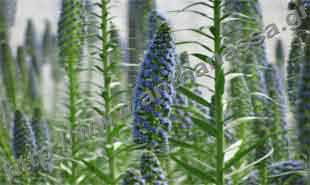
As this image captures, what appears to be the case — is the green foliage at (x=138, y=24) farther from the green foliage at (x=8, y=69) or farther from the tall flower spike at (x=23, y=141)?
the green foliage at (x=8, y=69)

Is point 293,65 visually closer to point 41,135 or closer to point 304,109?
point 304,109

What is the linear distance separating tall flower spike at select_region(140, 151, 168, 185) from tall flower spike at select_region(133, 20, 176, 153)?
0.07 metres

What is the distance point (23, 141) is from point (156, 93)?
50 cm

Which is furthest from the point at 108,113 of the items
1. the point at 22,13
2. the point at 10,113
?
the point at 22,13

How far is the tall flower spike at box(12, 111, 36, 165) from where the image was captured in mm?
1604

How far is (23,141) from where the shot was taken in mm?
1612

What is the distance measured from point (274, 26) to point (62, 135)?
2.89 ft

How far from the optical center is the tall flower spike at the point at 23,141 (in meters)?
1.60

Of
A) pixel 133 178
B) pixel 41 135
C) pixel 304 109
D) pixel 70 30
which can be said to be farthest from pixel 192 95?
pixel 41 135

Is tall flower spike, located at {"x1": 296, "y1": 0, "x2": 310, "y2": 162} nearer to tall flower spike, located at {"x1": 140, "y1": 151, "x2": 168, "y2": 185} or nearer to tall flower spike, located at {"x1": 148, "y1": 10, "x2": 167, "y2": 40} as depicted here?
tall flower spike, located at {"x1": 140, "y1": 151, "x2": 168, "y2": 185}

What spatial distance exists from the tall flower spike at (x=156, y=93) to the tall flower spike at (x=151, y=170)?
68mm

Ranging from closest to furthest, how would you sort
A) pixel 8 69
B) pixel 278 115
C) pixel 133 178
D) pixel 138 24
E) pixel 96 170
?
pixel 133 178, pixel 96 170, pixel 278 115, pixel 138 24, pixel 8 69

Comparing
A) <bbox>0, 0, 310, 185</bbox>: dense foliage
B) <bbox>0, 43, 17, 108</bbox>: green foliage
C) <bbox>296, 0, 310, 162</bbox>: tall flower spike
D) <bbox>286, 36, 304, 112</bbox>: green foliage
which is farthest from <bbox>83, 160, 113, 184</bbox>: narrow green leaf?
<bbox>0, 43, 17, 108</bbox>: green foliage

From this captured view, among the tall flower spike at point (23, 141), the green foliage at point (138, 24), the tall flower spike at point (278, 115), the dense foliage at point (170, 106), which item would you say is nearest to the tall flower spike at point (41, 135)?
the dense foliage at point (170, 106)
